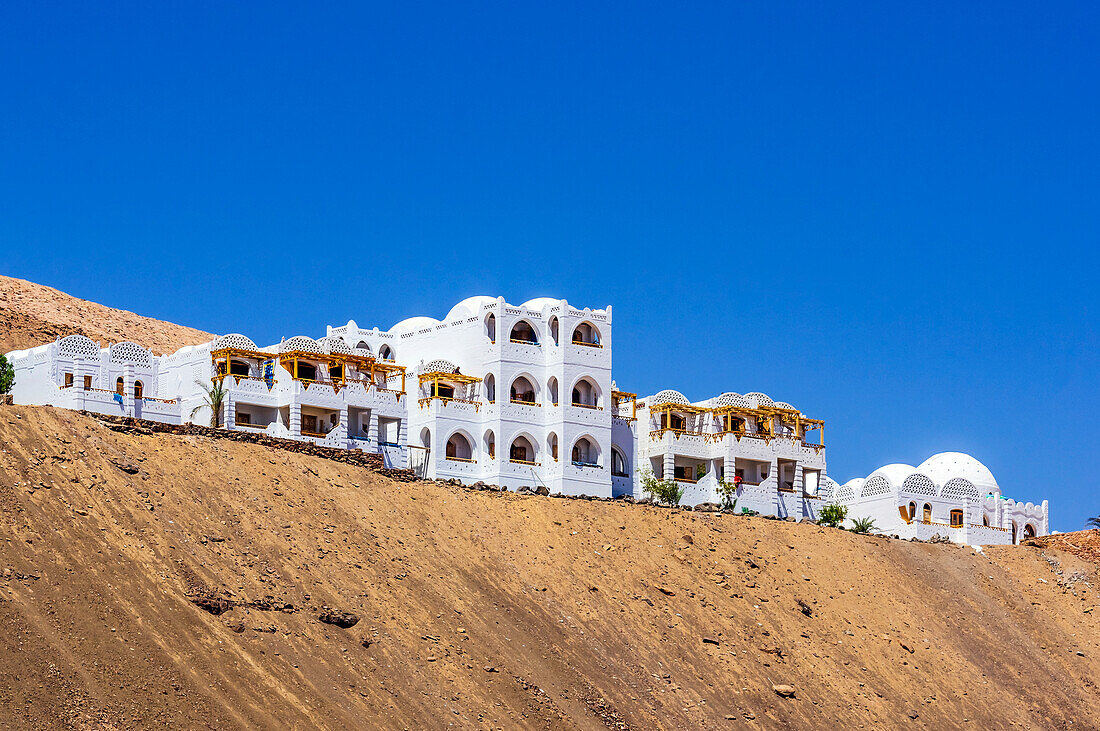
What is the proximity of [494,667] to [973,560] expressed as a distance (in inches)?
1093

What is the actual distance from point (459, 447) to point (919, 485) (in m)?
21.5

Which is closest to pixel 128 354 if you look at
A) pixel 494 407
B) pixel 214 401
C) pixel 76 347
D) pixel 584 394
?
pixel 76 347

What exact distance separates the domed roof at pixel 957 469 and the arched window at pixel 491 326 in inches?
977

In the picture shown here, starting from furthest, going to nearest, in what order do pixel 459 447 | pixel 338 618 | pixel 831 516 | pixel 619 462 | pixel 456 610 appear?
pixel 831 516
pixel 619 462
pixel 459 447
pixel 456 610
pixel 338 618

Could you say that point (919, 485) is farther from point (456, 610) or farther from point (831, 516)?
point (456, 610)

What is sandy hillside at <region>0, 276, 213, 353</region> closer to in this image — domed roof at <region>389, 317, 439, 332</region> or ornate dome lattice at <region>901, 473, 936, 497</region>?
domed roof at <region>389, 317, 439, 332</region>

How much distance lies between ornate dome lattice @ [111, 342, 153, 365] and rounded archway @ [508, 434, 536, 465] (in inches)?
528

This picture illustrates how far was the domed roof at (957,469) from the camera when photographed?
7862cm

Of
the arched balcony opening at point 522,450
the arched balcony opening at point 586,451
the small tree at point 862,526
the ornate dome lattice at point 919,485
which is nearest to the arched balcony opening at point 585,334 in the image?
the arched balcony opening at point 586,451

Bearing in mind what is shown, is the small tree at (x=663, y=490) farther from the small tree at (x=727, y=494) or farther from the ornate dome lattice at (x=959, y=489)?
the ornate dome lattice at (x=959, y=489)

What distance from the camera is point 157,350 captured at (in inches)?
3474

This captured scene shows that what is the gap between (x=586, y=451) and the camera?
63688 mm

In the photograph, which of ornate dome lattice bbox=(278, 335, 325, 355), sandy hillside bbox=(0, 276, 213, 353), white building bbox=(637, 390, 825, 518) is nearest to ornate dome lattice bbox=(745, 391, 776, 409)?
white building bbox=(637, 390, 825, 518)

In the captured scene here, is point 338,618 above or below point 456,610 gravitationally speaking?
below
